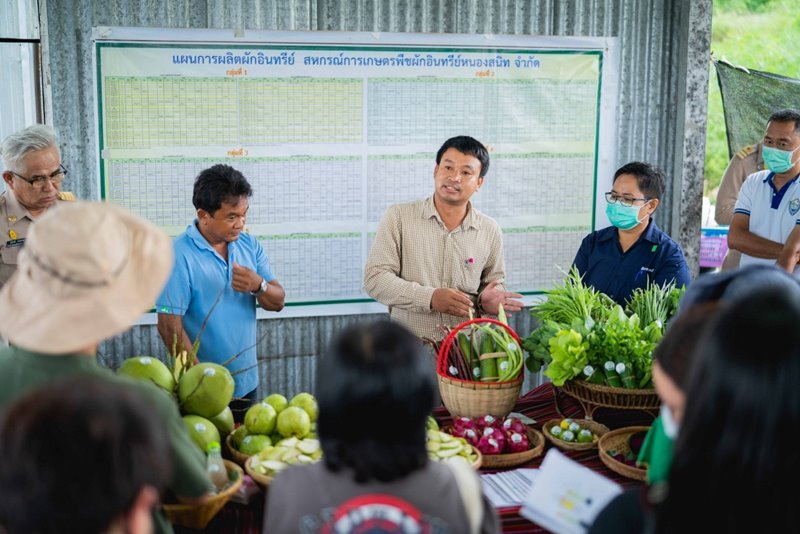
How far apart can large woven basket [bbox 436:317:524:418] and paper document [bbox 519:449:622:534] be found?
0.90 m

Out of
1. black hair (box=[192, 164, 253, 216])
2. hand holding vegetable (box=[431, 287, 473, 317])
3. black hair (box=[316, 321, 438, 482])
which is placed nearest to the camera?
black hair (box=[316, 321, 438, 482])

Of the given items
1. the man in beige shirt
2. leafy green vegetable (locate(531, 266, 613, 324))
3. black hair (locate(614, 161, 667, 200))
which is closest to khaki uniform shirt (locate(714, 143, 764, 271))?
black hair (locate(614, 161, 667, 200))

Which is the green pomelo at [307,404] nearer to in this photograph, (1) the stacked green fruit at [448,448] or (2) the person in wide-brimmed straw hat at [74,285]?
(1) the stacked green fruit at [448,448]

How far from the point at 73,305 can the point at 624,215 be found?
9.83 ft

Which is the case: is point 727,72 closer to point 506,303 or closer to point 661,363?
point 506,303

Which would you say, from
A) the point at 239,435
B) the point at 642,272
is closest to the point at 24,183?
the point at 239,435

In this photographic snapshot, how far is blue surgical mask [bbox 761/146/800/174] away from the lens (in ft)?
15.8

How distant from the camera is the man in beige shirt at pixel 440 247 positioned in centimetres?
416

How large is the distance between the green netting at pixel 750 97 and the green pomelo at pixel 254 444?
426cm

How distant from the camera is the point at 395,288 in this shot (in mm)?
4082

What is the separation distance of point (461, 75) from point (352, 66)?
2.08ft

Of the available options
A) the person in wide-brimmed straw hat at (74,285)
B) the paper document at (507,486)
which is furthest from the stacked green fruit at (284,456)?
the person in wide-brimmed straw hat at (74,285)

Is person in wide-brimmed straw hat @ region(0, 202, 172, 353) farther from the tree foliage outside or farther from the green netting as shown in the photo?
the tree foliage outside

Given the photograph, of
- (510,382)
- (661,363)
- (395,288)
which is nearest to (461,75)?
(395,288)
